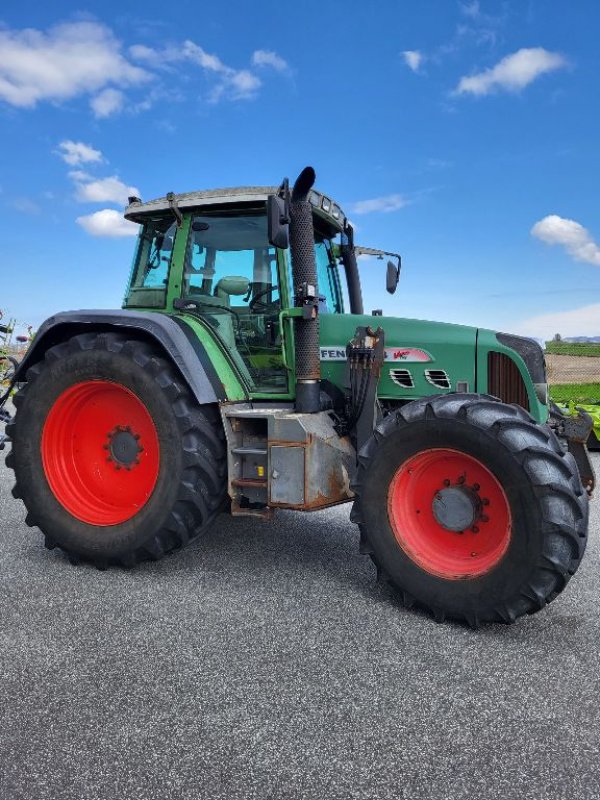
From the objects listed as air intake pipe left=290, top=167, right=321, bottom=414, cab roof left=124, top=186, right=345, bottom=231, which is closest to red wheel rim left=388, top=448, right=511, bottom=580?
air intake pipe left=290, top=167, right=321, bottom=414

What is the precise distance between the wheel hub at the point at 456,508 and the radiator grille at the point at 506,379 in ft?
2.65

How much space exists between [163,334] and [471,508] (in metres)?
2.02

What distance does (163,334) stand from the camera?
3840mm

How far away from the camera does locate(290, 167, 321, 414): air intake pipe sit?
12.6 feet

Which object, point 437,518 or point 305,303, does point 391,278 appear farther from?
point 437,518

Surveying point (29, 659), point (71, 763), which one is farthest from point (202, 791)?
point (29, 659)

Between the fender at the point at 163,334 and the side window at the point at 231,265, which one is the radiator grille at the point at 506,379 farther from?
the fender at the point at 163,334

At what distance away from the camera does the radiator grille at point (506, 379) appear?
3.78 meters

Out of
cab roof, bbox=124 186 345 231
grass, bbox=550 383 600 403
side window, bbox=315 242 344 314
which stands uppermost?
cab roof, bbox=124 186 345 231

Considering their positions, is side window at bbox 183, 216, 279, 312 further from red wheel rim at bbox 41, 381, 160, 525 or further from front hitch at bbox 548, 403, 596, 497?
front hitch at bbox 548, 403, 596, 497

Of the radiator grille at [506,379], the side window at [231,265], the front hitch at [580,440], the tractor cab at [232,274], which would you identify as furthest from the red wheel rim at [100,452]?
the front hitch at [580,440]

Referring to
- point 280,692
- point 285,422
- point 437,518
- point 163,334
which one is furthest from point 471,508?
point 163,334

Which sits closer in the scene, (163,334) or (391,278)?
(163,334)

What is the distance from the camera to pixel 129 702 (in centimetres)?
244
